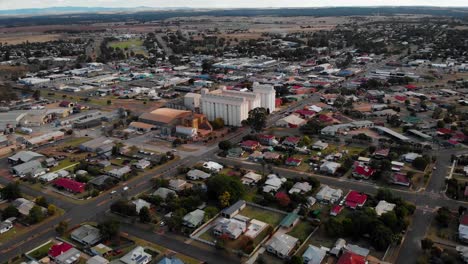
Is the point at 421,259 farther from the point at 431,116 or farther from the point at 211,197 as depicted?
the point at 431,116

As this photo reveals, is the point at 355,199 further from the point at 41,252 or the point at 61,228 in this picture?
the point at 41,252

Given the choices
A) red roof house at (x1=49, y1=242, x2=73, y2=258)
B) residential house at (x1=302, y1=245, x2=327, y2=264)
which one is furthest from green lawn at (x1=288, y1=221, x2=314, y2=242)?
red roof house at (x1=49, y1=242, x2=73, y2=258)

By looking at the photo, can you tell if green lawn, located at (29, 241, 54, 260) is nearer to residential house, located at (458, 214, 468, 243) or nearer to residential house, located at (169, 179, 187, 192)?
residential house, located at (169, 179, 187, 192)

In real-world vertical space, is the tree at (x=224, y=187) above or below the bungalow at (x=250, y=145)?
above

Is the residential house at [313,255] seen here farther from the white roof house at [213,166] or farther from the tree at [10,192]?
the tree at [10,192]

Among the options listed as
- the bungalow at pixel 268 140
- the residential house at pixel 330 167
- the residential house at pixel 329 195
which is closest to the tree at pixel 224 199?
the residential house at pixel 329 195

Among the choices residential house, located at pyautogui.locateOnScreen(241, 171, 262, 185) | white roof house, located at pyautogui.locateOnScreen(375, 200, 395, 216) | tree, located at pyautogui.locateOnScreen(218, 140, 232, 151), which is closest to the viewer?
white roof house, located at pyautogui.locateOnScreen(375, 200, 395, 216)

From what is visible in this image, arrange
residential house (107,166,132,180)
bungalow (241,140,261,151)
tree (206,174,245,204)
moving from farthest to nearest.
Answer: bungalow (241,140,261,151), residential house (107,166,132,180), tree (206,174,245,204)
